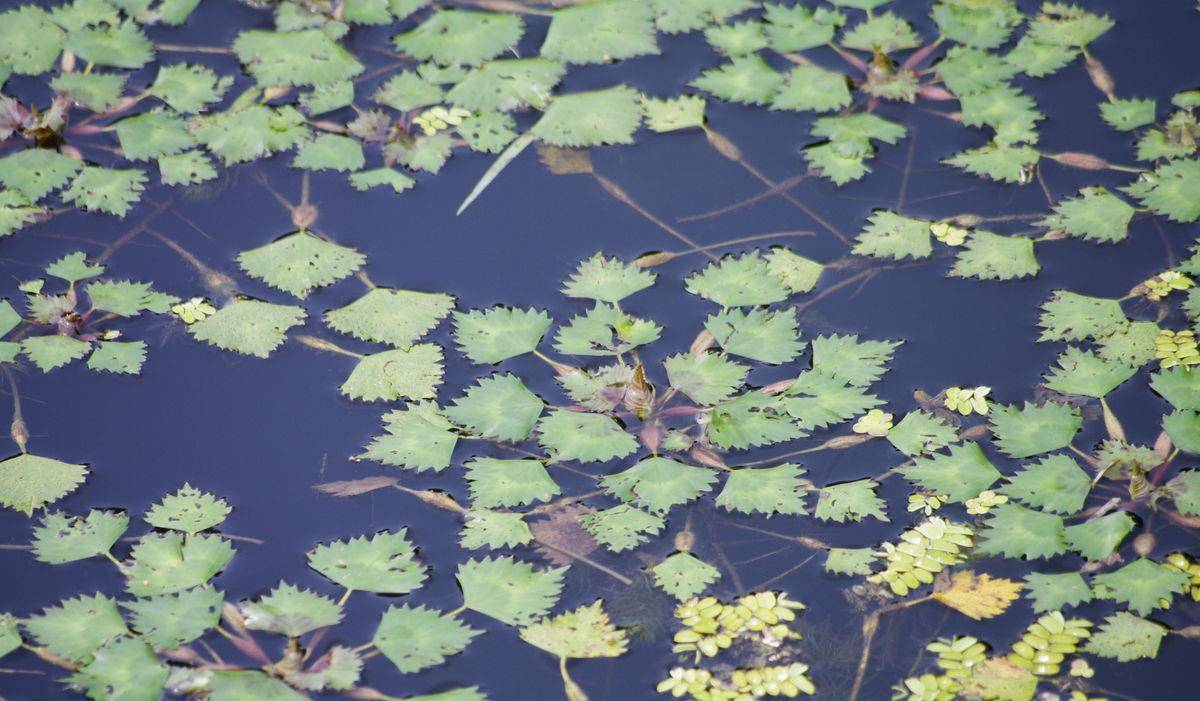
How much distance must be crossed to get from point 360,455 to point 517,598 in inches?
16.0

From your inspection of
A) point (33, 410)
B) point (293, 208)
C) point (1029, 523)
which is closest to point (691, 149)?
point (293, 208)

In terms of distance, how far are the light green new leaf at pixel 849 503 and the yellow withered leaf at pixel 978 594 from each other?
154mm

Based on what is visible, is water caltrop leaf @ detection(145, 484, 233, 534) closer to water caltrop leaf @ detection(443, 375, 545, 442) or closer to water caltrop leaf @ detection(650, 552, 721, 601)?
water caltrop leaf @ detection(443, 375, 545, 442)

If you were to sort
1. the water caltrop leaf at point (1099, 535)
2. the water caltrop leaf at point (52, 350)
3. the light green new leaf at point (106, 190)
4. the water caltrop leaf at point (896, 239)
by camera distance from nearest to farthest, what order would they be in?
the water caltrop leaf at point (1099, 535) → the water caltrop leaf at point (52, 350) → the water caltrop leaf at point (896, 239) → the light green new leaf at point (106, 190)

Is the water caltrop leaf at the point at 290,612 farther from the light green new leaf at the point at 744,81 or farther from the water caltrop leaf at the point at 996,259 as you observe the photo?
the light green new leaf at the point at 744,81

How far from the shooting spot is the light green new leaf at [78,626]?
1.84m

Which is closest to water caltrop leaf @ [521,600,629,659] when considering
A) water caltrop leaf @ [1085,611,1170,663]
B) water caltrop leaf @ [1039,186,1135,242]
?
water caltrop leaf @ [1085,611,1170,663]

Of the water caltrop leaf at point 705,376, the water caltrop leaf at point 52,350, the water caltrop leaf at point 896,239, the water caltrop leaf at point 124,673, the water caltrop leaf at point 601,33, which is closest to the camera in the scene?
the water caltrop leaf at point 124,673

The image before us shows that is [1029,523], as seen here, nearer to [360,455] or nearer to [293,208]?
[360,455]

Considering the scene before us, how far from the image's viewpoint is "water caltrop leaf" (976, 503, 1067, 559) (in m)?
1.90

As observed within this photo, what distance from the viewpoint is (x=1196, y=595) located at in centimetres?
183

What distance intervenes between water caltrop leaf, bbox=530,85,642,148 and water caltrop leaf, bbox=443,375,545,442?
67 centimetres

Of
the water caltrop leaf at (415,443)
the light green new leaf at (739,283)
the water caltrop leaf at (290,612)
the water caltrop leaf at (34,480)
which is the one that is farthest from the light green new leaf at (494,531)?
the water caltrop leaf at (34,480)

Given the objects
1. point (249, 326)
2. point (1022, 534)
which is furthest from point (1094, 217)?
point (249, 326)
